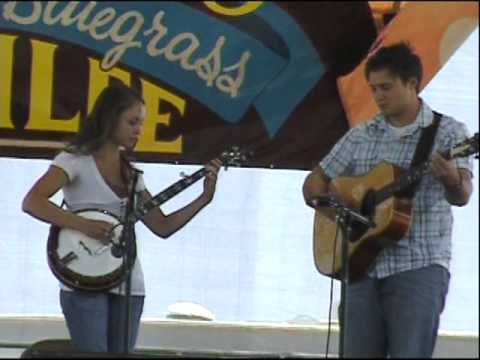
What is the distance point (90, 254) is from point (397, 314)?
109 cm

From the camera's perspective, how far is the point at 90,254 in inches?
168

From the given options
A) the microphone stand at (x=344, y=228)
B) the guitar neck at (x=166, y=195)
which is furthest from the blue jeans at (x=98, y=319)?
→ the microphone stand at (x=344, y=228)

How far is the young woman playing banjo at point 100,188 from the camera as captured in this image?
13.8 feet

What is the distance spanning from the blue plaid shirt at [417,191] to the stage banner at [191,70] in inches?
24.9

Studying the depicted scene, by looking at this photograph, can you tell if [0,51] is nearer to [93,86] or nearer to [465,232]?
[93,86]

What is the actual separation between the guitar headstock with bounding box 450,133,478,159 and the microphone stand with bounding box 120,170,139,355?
3.43 feet

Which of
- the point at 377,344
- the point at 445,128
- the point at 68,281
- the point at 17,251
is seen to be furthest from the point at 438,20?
the point at 17,251

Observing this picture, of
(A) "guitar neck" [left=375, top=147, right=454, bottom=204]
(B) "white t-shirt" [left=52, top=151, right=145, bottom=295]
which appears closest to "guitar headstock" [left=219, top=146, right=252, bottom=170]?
(B) "white t-shirt" [left=52, top=151, right=145, bottom=295]

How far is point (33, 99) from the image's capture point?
15.9ft

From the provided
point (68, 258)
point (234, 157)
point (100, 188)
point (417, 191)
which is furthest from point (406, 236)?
point (68, 258)

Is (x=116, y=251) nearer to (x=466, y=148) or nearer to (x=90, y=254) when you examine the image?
(x=90, y=254)

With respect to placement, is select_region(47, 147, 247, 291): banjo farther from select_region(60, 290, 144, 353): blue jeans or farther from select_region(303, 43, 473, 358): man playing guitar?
select_region(303, 43, 473, 358): man playing guitar

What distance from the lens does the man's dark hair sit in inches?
156

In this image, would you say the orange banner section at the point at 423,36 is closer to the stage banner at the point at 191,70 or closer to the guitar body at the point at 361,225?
the stage banner at the point at 191,70
